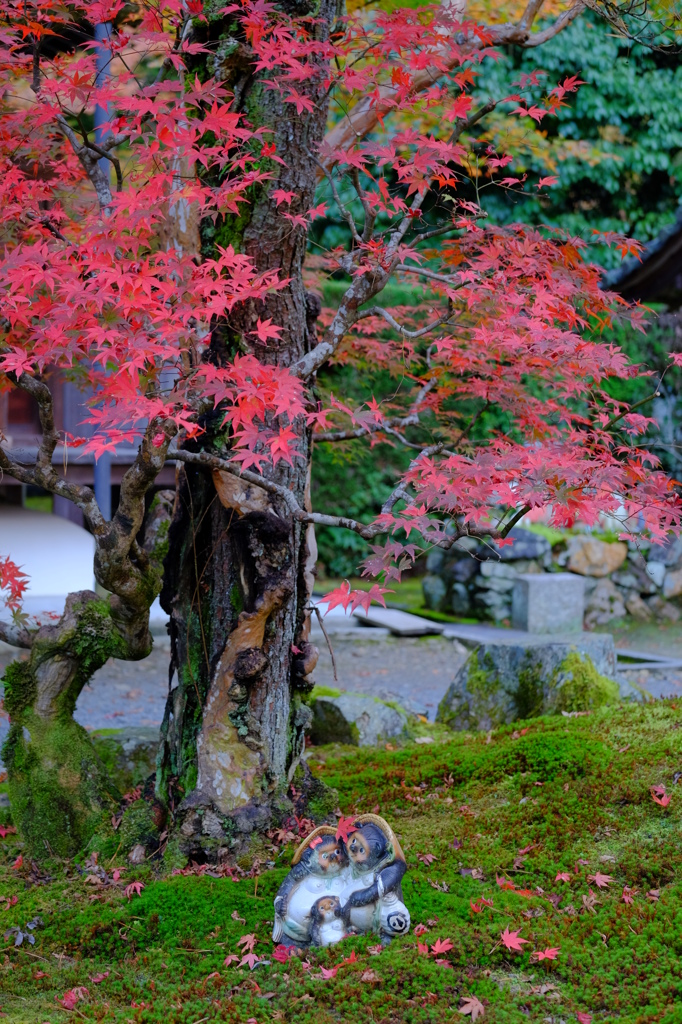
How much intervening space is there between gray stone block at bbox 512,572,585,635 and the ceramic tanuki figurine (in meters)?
6.37

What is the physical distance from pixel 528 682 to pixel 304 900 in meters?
2.80

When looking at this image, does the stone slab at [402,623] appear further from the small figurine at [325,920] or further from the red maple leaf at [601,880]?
the small figurine at [325,920]

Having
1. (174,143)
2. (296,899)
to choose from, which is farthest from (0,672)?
(174,143)

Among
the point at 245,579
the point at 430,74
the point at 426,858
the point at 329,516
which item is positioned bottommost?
the point at 426,858

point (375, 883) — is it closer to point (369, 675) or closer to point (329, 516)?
point (329, 516)

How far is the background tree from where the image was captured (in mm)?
2809

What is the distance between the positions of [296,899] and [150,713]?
13.3 ft

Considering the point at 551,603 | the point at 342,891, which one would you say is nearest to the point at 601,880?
the point at 342,891

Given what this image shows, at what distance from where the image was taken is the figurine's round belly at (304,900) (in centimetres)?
282

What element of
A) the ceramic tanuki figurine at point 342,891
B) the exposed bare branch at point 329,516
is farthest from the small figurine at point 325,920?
the exposed bare branch at point 329,516

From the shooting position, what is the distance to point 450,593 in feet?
32.6

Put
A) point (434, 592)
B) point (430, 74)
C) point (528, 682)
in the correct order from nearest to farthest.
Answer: point (430, 74) → point (528, 682) → point (434, 592)

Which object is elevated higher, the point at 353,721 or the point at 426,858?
the point at 426,858

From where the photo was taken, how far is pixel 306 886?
2826 mm
